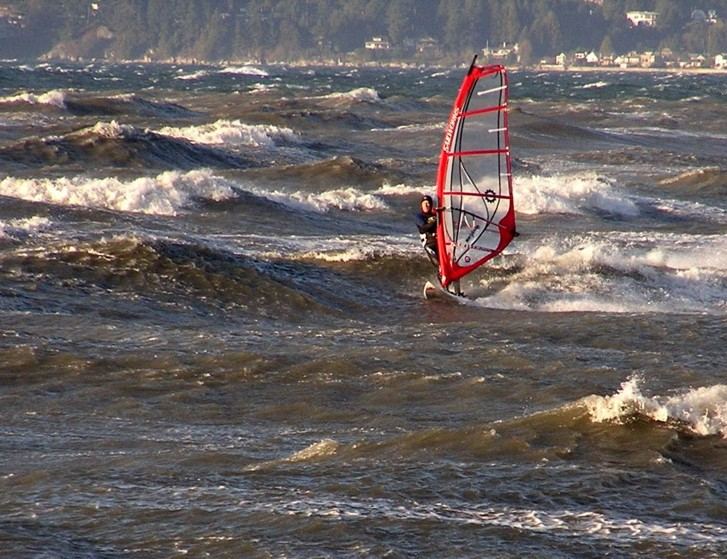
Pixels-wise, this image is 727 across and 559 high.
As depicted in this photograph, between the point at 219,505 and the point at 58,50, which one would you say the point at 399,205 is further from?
the point at 58,50

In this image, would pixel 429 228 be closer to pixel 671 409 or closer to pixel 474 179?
pixel 474 179

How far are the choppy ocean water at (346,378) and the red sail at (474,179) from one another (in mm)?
605

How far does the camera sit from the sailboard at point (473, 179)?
16.0 metres

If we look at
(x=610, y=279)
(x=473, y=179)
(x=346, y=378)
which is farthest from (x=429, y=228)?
(x=346, y=378)

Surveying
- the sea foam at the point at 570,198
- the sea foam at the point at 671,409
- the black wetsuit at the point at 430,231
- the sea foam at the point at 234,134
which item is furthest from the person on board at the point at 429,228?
the sea foam at the point at 234,134

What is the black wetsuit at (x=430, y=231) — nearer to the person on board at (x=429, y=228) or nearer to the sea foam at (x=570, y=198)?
the person on board at (x=429, y=228)

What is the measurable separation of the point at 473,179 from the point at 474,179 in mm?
10

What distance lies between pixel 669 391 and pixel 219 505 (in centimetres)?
418

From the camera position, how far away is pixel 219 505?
26.7 feet

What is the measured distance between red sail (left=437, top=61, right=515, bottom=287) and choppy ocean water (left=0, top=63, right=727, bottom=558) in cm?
60

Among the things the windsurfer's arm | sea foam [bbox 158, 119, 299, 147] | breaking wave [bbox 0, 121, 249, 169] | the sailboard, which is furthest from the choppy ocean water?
sea foam [bbox 158, 119, 299, 147]

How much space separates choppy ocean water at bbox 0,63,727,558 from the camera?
26.0 ft

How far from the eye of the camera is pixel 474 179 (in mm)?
16156

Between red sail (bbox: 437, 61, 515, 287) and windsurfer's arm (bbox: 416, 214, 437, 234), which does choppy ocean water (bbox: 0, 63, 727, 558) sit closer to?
red sail (bbox: 437, 61, 515, 287)
